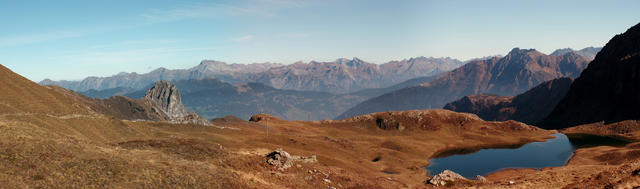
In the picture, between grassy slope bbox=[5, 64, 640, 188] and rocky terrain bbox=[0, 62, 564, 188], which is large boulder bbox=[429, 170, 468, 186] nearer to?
rocky terrain bbox=[0, 62, 564, 188]

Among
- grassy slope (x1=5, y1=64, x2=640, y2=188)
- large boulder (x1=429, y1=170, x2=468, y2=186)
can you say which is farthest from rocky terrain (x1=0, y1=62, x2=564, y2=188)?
large boulder (x1=429, y1=170, x2=468, y2=186)

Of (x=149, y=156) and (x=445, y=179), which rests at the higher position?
(x=149, y=156)

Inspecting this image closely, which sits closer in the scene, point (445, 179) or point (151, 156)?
point (151, 156)

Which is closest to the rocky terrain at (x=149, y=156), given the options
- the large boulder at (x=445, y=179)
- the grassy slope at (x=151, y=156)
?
the grassy slope at (x=151, y=156)

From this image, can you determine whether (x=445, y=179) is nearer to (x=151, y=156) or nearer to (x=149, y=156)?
(x=151, y=156)

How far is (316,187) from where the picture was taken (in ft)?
188

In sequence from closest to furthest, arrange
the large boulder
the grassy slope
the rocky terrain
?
the grassy slope < the rocky terrain < the large boulder

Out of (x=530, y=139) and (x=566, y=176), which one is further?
(x=530, y=139)

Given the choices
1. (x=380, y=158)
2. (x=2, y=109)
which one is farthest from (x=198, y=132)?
(x=380, y=158)

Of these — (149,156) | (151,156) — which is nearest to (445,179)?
(151,156)

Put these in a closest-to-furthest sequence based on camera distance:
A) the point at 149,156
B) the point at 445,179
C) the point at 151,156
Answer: the point at 149,156
the point at 151,156
the point at 445,179

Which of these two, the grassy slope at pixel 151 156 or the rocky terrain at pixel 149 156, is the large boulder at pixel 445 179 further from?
the grassy slope at pixel 151 156

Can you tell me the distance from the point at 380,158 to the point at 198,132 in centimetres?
5892

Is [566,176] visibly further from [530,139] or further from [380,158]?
[530,139]
